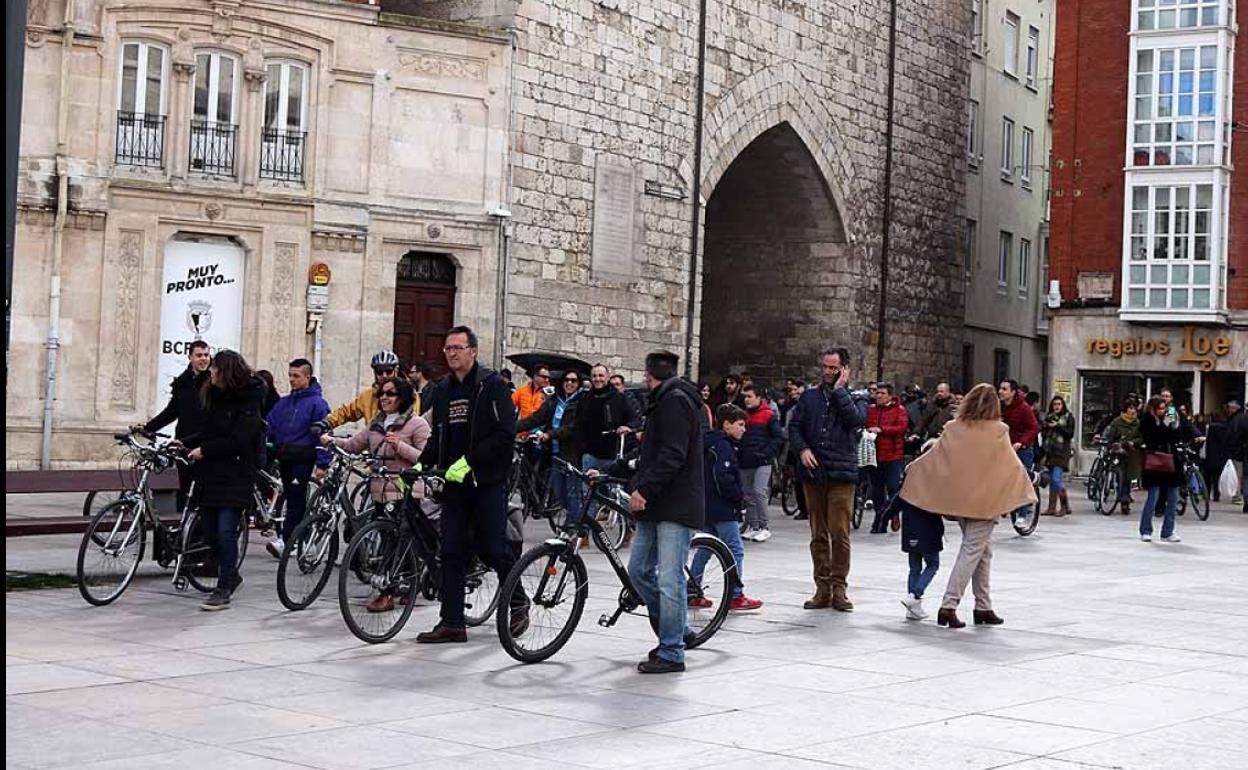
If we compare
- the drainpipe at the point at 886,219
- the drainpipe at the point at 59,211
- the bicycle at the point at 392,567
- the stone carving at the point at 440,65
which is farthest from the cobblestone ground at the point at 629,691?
the drainpipe at the point at 886,219

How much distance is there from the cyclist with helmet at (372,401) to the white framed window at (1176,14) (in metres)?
27.2

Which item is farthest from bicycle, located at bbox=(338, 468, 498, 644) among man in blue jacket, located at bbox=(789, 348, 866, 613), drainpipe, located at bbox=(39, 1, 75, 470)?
drainpipe, located at bbox=(39, 1, 75, 470)

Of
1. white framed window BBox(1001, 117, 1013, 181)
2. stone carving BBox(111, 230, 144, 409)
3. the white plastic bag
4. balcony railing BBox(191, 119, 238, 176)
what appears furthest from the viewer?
white framed window BBox(1001, 117, 1013, 181)

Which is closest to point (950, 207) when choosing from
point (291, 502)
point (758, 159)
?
point (758, 159)

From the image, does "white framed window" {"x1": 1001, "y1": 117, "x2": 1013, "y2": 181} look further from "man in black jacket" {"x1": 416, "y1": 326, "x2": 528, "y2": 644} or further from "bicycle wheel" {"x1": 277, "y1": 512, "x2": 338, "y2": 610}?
"man in black jacket" {"x1": 416, "y1": 326, "x2": 528, "y2": 644}

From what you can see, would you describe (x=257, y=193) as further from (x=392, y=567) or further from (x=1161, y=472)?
(x=392, y=567)

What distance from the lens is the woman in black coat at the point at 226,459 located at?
11469mm

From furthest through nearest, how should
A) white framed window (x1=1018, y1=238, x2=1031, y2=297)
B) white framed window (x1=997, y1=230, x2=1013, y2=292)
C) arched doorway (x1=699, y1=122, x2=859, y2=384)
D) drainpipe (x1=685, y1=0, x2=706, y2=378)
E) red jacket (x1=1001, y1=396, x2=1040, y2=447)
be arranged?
white framed window (x1=1018, y1=238, x2=1031, y2=297)
white framed window (x1=997, y1=230, x2=1013, y2=292)
arched doorway (x1=699, y1=122, x2=859, y2=384)
drainpipe (x1=685, y1=0, x2=706, y2=378)
red jacket (x1=1001, y1=396, x2=1040, y2=447)

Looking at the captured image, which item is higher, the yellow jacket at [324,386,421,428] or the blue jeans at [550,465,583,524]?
the yellow jacket at [324,386,421,428]

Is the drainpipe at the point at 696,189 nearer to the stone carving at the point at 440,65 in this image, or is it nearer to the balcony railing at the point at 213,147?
the stone carving at the point at 440,65

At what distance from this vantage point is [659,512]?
9.48 metres

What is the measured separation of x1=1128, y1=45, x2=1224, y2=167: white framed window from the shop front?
341 cm

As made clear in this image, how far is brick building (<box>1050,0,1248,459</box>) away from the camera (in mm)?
36812

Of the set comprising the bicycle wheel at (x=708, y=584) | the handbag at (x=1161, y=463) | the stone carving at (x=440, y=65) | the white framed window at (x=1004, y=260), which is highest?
the stone carving at (x=440, y=65)
